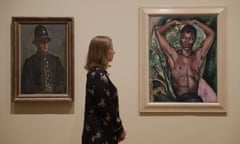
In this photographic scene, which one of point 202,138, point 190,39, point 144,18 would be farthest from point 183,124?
point 144,18

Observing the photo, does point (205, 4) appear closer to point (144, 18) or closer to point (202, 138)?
point (144, 18)

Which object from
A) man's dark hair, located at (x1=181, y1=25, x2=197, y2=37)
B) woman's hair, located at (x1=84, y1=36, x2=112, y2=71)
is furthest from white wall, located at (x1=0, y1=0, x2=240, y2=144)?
woman's hair, located at (x1=84, y1=36, x2=112, y2=71)

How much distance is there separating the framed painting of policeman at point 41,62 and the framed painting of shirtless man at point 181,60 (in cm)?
57

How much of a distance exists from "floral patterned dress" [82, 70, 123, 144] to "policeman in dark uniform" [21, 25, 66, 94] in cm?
62

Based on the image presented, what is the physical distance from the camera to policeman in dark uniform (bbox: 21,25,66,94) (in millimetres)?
2709

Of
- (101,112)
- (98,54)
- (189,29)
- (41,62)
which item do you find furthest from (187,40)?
(41,62)

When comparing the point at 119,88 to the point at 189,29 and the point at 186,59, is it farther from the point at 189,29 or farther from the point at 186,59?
the point at 189,29

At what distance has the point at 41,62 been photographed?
271 cm

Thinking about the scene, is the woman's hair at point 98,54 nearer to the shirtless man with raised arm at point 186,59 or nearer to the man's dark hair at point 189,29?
the shirtless man with raised arm at point 186,59

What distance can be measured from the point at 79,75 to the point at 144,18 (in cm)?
64

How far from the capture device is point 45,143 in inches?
108

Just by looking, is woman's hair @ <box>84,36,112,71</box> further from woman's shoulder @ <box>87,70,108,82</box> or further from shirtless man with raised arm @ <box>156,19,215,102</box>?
shirtless man with raised arm @ <box>156,19,215,102</box>

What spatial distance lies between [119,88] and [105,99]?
64 centimetres

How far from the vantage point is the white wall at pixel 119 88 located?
2.73m
